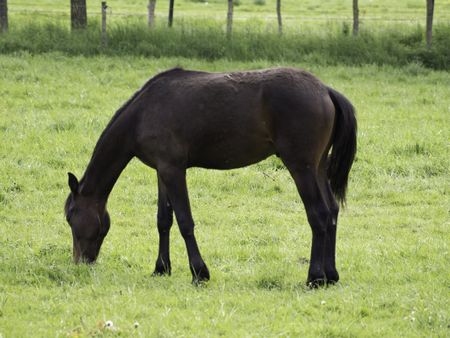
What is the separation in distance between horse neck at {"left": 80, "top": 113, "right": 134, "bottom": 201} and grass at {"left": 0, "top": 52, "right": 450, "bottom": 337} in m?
0.74

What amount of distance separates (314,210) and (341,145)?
29.0 inches

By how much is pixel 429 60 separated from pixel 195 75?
12.7 m

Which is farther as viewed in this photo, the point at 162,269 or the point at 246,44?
the point at 246,44

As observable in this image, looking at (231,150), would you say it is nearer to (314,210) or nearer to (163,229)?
(314,210)

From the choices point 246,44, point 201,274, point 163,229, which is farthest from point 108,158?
point 246,44

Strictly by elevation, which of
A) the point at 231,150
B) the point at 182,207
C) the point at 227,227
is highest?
the point at 231,150

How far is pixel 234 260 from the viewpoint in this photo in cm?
823

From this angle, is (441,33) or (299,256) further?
(441,33)

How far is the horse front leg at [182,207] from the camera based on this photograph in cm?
742

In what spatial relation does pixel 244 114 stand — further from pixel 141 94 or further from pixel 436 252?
pixel 436 252

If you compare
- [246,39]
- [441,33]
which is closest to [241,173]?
[246,39]

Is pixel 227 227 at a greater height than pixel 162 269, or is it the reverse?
pixel 162 269

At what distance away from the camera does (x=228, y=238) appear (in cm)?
910

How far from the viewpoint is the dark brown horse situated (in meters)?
7.27
